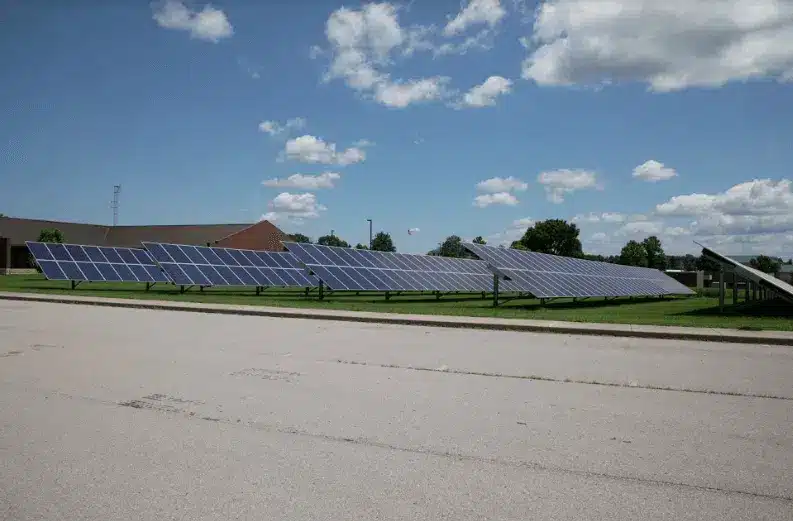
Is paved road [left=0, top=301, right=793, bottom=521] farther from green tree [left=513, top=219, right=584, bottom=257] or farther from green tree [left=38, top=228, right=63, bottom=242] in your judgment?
green tree [left=513, top=219, right=584, bottom=257]

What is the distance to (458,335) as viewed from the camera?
661 inches

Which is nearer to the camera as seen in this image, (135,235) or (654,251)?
(135,235)

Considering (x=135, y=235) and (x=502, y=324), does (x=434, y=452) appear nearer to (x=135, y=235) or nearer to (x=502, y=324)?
(x=502, y=324)

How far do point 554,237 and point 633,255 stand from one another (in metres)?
23.2

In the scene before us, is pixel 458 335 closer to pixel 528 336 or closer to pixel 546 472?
pixel 528 336

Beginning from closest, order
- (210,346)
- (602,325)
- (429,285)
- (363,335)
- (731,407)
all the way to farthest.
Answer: (731,407) < (210,346) < (363,335) < (602,325) < (429,285)

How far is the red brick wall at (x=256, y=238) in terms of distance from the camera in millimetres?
92625

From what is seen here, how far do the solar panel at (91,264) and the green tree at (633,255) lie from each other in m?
106

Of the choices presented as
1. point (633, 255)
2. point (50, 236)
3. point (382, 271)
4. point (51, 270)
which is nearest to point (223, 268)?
point (51, 270)

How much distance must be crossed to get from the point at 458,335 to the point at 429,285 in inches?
689

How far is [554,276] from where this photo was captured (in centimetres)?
3186

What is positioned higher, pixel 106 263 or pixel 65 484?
pixel 106 263

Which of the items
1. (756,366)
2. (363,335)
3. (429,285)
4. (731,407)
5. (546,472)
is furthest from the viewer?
(429,285)

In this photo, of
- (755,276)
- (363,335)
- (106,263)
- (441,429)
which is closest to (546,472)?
(441,429)
